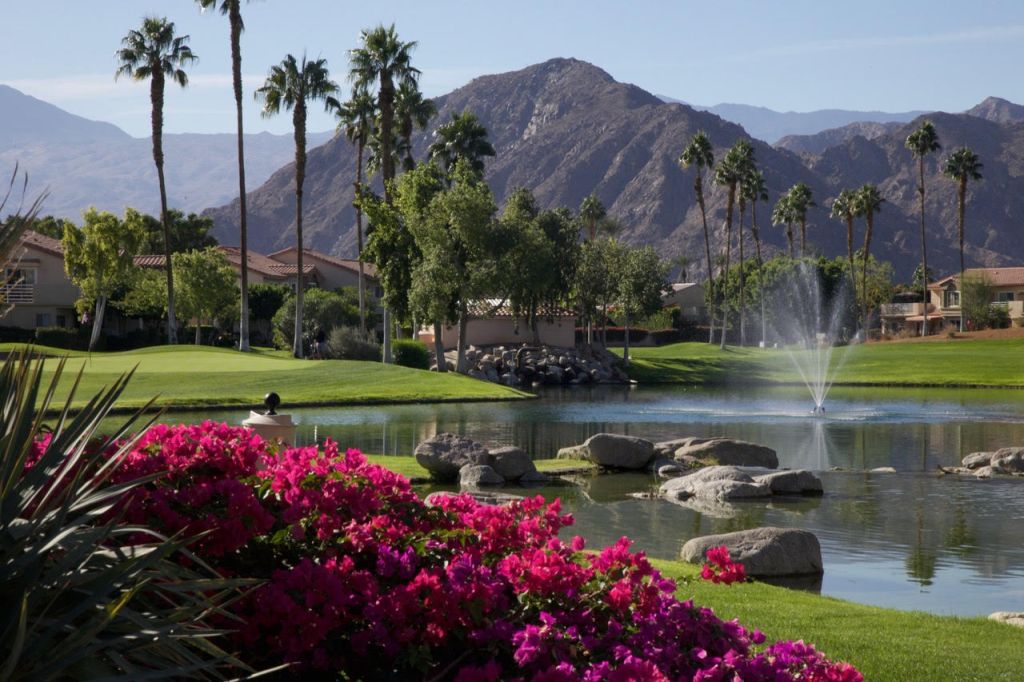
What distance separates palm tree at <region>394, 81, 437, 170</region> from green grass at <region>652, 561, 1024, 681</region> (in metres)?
53.9

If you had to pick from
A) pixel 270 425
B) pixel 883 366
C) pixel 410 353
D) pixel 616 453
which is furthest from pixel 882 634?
pixel 883 366

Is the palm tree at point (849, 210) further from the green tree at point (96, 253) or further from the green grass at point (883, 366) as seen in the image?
the green tree at point (96, 253)

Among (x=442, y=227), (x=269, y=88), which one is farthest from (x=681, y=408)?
(x=269, y=88)

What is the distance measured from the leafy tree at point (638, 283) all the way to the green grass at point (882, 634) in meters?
70.2

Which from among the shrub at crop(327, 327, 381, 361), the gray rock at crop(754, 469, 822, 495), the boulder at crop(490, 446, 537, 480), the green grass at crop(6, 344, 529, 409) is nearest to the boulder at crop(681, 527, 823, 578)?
the gray rock at crop(754, 469, 822, 495)

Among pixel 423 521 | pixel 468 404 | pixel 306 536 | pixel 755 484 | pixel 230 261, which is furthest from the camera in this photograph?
pixel 230 261

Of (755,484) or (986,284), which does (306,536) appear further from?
(986,284)

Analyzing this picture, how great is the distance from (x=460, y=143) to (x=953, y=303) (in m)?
74.5

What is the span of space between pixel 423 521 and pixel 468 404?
133 feet

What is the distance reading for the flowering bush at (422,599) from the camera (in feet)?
19.1

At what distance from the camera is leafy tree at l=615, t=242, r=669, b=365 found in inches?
3250

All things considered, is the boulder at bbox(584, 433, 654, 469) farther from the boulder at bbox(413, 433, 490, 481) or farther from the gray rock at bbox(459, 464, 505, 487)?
the gray rock at bbox(459, 464, 505, 487)

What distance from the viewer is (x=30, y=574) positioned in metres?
4.37

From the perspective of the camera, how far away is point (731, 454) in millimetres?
26781
